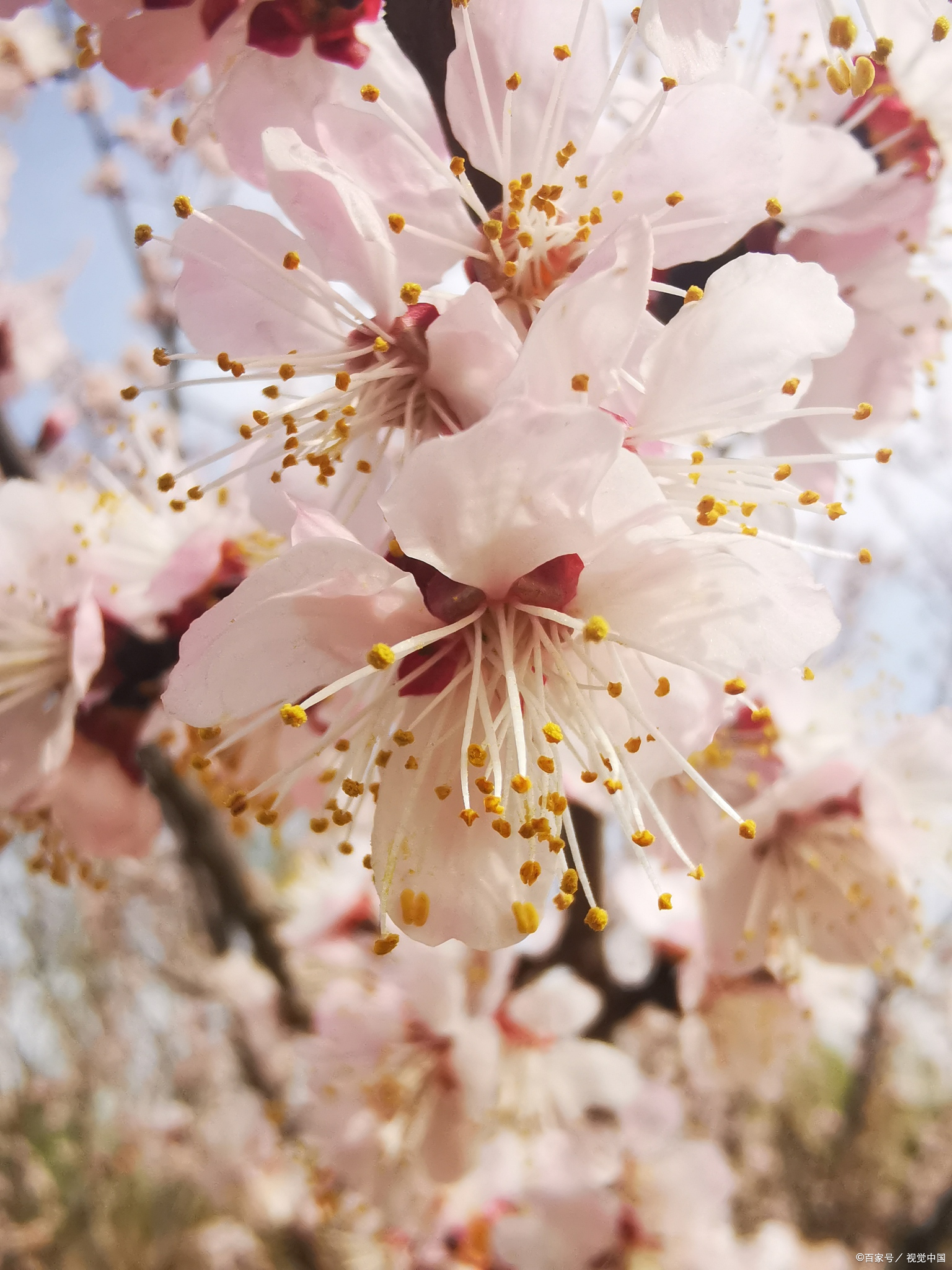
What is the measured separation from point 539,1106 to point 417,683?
1.09 meters

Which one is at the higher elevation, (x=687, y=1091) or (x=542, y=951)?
(x=542, y=951)

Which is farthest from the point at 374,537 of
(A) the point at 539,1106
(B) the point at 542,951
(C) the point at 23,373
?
(C) the point at 23,373

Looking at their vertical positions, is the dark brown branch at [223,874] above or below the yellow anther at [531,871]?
below

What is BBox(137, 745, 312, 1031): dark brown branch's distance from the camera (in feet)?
4.87

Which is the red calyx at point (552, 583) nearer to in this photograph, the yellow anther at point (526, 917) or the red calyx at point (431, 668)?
the red calyx at point (431, 668)

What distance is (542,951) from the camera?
150cm

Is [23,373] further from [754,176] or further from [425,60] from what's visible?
[754,176]

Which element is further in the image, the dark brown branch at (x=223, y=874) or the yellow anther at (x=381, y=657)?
the dark brown branch at (x=223, y=874)

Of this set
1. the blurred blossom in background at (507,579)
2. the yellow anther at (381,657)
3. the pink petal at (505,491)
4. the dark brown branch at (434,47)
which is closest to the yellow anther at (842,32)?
the blurred blossom in background at (507,579)

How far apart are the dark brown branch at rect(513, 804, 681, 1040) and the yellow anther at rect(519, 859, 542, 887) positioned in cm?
78

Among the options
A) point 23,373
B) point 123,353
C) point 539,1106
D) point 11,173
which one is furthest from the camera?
point 123,353

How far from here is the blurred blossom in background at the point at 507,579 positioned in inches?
22.2

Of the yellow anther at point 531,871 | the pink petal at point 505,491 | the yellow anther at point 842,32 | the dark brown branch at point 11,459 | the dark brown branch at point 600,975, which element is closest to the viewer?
the pink petal at point 505,491

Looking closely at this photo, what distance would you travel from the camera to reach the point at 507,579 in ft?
1.92
